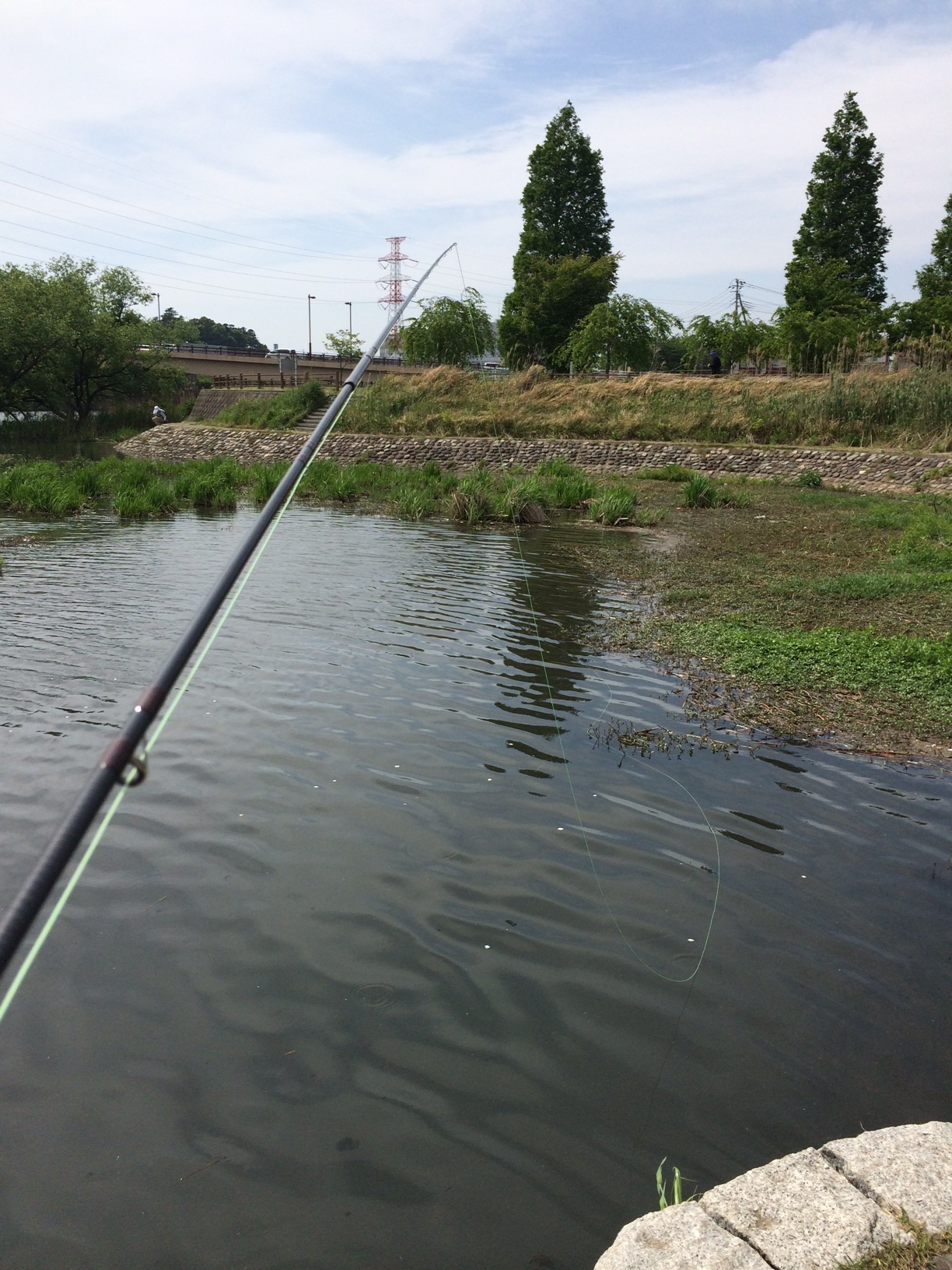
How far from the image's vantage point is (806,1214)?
7.50ft

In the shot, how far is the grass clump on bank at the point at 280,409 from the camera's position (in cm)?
4247

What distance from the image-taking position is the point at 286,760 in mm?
5930

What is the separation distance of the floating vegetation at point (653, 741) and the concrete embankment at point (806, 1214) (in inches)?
141

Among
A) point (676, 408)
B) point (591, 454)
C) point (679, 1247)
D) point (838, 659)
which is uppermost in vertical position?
point (676, 408)

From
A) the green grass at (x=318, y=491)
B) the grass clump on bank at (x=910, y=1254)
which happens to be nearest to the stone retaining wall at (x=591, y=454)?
the green grass at (x=318, y=491)

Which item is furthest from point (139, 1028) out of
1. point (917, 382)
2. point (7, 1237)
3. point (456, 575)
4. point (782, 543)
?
point (917, 382)

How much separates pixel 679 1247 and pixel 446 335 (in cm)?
4865

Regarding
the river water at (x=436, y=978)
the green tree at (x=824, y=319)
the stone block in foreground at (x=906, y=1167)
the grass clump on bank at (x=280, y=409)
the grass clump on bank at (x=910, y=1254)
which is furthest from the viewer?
the grass clump on bank at (x=280, y=409)

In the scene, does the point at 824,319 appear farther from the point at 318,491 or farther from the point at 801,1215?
the point at 801,1215

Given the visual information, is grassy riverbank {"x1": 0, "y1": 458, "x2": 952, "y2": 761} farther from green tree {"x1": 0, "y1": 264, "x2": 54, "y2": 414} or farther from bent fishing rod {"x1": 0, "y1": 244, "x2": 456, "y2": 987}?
green tree {"x1": 0, "y1": 264, "x2": 54, "y2": 414}

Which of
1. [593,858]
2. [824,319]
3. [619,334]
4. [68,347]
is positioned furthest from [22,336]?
[593,858]

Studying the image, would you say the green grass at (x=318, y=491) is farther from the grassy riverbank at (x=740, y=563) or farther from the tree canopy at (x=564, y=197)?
the tree canopy at (x=564, y=197)

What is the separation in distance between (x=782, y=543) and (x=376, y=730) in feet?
35.3

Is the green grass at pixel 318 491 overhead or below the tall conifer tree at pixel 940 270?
below
